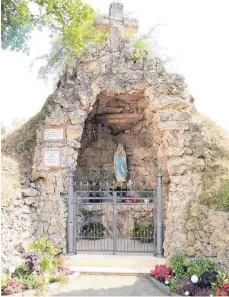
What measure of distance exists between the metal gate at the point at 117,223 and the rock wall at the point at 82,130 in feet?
0.82

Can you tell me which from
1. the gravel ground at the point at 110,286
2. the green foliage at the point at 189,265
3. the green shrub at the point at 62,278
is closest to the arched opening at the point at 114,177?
the gravel ground at the point at 110,286

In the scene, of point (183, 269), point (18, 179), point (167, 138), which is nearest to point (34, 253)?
point (18, 179)

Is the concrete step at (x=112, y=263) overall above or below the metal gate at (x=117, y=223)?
below

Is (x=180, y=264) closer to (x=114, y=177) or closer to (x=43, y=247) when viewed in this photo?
(x=43, y=247)

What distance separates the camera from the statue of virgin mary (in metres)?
10.7

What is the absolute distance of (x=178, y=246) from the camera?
761 centimetres

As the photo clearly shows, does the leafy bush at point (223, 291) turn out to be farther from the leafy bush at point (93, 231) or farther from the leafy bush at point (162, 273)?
the leafy bush at point (93, 231)

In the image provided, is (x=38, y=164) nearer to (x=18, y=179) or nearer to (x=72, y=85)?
(x=18, y=179)

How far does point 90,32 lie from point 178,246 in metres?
5.37

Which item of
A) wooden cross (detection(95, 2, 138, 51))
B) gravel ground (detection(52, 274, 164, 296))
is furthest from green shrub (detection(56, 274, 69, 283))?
wooden cross (detection(95, 2, 138, 51))

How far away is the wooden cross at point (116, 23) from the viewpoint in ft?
29.2

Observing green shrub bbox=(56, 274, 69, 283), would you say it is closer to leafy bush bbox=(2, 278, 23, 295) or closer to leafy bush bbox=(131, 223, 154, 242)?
leafy bush bbox=(2, 278, 23, 295)

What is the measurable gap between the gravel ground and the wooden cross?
5773 millimetres

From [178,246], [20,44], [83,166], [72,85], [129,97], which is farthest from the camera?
[83,166]
